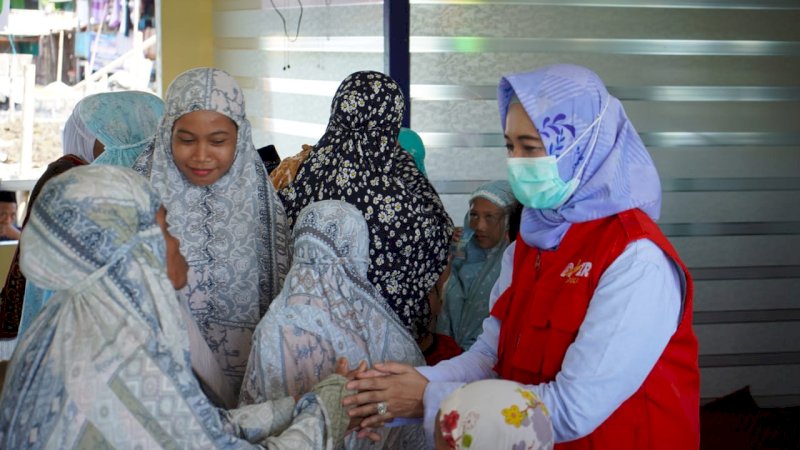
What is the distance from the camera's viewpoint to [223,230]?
3.07 m

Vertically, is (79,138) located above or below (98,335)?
above

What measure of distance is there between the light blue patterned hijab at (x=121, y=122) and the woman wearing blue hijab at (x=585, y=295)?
198cm

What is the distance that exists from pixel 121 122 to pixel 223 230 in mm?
1188

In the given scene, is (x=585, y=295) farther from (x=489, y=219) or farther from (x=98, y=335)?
(x=489, y=219)

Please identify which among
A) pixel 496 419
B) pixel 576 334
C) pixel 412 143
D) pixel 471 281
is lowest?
pixel 471 281

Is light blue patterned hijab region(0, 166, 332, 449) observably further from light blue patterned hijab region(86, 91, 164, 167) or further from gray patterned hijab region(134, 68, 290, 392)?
light blue patterned hijab region(86, 91, 164, 167)

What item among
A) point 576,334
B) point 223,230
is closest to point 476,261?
point 223,230

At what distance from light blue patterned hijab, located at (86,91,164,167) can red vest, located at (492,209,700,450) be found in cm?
214

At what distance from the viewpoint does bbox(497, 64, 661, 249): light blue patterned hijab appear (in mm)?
2168

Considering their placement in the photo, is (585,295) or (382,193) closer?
(585,295)

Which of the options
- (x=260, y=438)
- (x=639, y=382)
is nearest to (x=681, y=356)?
(x=639, y=382)

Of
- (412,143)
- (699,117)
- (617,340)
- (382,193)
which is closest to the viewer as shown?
(617,340)

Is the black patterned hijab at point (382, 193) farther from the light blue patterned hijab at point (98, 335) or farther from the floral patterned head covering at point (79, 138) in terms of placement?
the light blue patterned hijab at point (98, 335)

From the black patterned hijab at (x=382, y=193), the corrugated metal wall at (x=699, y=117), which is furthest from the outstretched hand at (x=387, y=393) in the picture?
the corrugated metal wall at (x=699, y=117)
